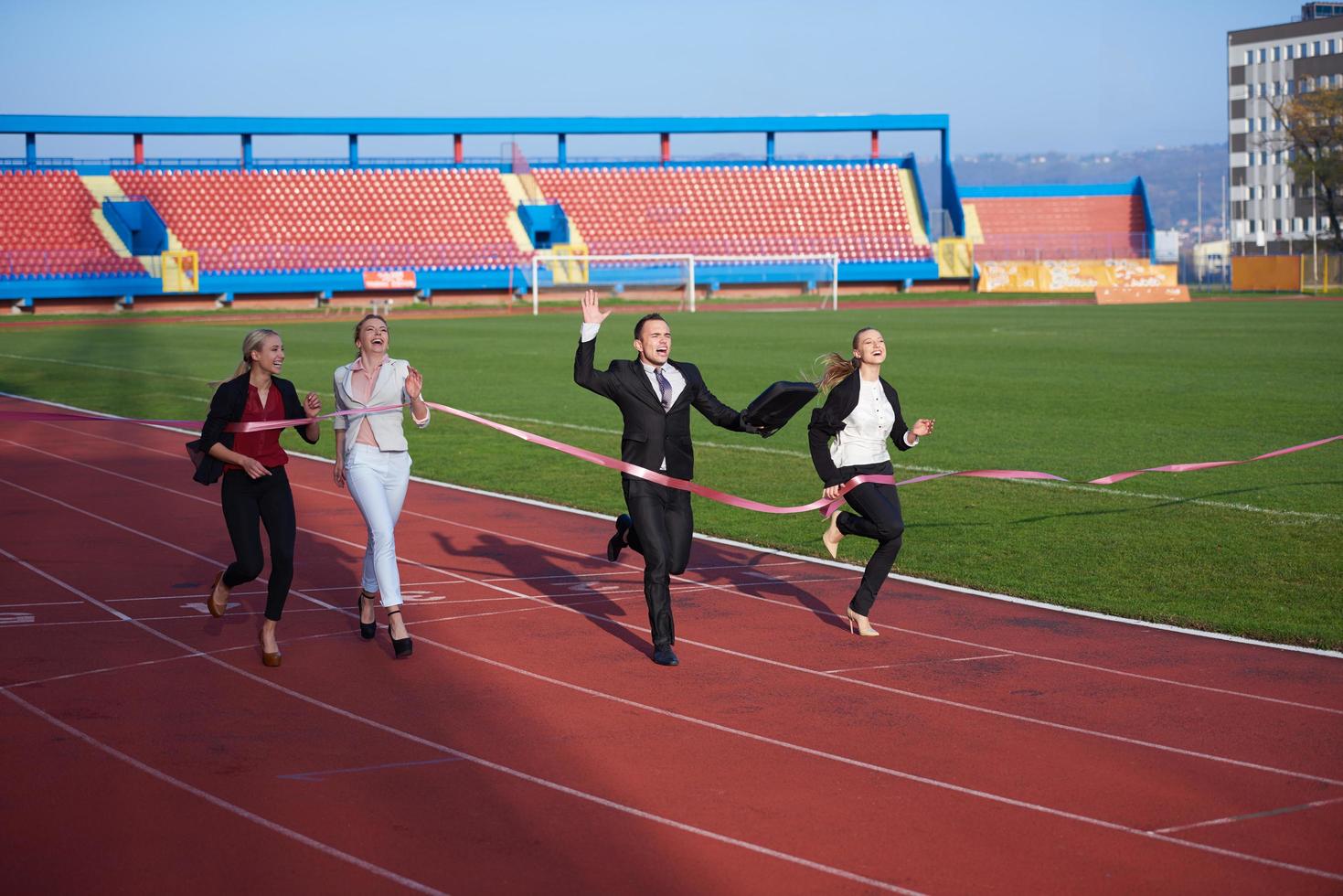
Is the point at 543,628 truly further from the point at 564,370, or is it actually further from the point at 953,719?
the point at 564,370

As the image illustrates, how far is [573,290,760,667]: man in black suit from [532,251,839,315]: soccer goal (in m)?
55.0

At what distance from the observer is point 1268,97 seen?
12125 centimetres

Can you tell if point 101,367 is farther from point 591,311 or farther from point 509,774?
point 509,774

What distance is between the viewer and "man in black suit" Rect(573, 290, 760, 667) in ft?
26.7

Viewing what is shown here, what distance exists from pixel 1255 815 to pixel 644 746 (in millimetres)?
2596

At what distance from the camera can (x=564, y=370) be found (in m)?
30.0

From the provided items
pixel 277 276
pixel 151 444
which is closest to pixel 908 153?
pixel 277 276

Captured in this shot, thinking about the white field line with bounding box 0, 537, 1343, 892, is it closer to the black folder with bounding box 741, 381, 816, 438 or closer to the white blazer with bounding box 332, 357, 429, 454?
the white blazer with bounding box 332, 357, 429, 454

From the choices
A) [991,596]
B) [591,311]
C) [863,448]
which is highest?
[591,311]

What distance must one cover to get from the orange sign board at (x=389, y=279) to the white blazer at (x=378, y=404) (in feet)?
185

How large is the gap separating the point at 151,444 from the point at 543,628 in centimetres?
1155

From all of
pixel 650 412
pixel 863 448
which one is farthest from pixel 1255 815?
pixel 650 412

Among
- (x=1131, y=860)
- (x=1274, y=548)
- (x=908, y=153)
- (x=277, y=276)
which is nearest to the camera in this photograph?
(x=1131, y=860)

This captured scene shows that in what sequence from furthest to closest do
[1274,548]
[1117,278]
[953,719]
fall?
[1117,278]
[1274,548]
[953,719]
